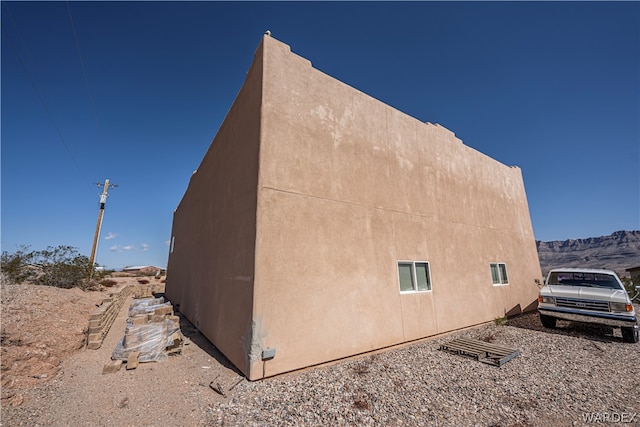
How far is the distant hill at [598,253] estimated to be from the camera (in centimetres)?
5725

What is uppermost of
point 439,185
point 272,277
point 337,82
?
point 337,82

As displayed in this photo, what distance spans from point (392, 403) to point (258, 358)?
2.23 m

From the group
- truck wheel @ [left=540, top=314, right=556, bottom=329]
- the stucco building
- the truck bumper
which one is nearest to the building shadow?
the stucco building

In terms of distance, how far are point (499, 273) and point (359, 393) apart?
9065 mm

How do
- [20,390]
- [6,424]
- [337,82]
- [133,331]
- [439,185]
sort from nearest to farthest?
[6,424] → [20,390] → [133,331] → [337,82] → [439,185]

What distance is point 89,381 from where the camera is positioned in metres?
4.70

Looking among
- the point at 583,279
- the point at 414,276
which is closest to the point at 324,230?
the point at 414,276

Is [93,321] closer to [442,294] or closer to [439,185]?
[442,294]

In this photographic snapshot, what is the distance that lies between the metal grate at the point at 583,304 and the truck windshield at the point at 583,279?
97cm

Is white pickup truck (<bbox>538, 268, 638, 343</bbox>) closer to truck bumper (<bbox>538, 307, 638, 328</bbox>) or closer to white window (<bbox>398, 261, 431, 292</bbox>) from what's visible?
truck bumper (<bbox>538, 307, 638, 328</bbox>)

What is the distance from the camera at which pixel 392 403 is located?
383 centimetres

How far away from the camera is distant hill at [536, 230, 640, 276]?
5725cm

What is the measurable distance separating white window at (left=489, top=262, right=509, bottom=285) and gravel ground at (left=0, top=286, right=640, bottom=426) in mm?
4131

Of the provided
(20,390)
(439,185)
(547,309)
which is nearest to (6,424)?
(20,390)
